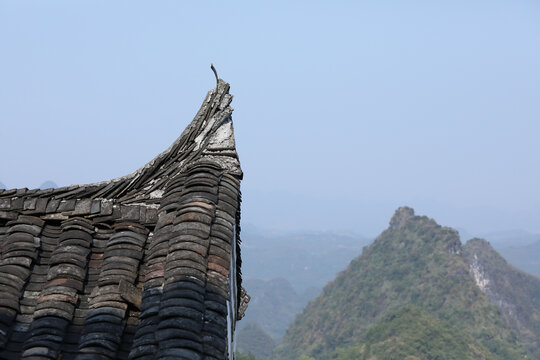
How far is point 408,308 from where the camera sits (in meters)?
73.8

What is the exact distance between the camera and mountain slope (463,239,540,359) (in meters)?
103

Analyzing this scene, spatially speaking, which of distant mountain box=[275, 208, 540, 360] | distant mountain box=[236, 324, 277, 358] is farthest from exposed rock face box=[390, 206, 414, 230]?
distant mountain box=[236, 324, 277, 358]

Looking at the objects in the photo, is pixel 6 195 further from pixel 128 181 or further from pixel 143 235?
pixel 143 235

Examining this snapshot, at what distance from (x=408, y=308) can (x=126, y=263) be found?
240 feet

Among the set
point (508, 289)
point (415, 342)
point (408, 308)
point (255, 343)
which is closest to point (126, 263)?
point (415, 342)

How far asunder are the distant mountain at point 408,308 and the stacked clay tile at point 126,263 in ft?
206

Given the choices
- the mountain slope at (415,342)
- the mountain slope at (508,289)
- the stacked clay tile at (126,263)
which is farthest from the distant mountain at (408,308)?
the stacked clay tile at (126,263)

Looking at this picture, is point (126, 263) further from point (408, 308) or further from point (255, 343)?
point (255, 343)

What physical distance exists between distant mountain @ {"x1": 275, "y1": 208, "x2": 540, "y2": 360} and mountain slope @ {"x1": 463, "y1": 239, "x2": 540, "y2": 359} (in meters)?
0.57

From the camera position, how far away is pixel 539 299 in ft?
371

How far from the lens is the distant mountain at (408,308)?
6762 centimetres

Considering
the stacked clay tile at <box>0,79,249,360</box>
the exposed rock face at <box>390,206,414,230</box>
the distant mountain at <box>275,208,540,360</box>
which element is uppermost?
the exposed rock face at <box>390,206,414,230</box>

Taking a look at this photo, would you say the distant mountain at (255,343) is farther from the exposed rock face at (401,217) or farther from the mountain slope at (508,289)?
the mountain slope at (508,289)

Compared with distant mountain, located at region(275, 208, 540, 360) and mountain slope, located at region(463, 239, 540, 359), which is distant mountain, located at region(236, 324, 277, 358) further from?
mountain slope, located at region(463, 239, 540, 359)
